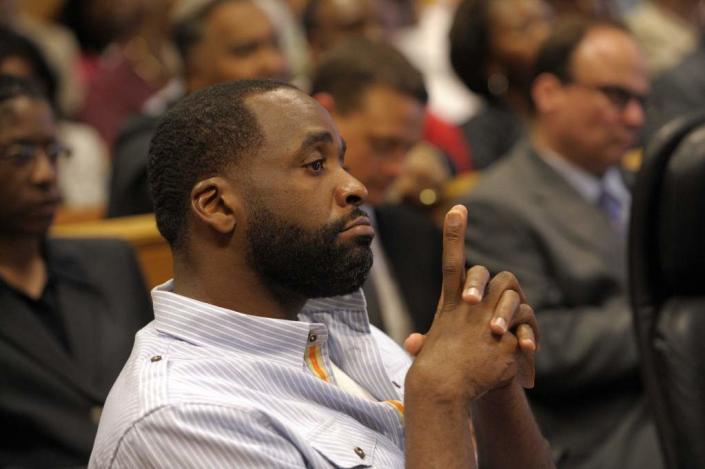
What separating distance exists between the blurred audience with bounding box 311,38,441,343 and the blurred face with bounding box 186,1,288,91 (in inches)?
10.2

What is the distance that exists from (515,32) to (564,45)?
2.20 ft

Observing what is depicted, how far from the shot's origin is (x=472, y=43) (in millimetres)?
3176

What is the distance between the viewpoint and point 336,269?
1.22 m

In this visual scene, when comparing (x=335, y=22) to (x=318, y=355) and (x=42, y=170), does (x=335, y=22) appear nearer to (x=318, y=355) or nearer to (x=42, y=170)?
(x=42, y=170)

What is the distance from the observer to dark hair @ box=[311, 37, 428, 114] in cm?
226

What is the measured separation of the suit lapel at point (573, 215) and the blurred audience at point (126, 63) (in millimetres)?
1617

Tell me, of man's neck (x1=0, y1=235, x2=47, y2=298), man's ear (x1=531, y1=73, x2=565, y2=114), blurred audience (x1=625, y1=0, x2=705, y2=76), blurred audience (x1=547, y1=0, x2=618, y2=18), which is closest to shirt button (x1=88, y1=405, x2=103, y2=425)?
man's neck (x1=0, y1=235, x2=47, y2=298)

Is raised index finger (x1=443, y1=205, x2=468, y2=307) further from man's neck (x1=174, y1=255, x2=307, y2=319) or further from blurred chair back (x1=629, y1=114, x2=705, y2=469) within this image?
blurred chair back (x1=629, y1=114, x2=705, y2=469)

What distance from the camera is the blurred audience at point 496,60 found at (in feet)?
10.3

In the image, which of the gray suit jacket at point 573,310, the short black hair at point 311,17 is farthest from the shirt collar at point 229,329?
the short black hair at point 311,17

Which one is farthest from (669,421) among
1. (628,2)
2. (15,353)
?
(628,2)

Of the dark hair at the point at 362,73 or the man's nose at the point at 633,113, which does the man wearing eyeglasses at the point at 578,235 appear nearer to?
the man's nose at the point at 633,113

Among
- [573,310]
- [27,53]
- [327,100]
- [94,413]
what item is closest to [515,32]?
[327,100]

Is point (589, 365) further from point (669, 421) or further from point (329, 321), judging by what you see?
point (329, 321)
